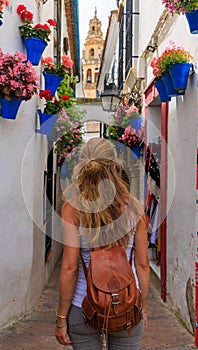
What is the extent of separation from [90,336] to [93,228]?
1.73 ft

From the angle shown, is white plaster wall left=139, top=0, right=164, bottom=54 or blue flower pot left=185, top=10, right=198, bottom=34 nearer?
blue flower pot left=185, top=10, right=198, bottom=34

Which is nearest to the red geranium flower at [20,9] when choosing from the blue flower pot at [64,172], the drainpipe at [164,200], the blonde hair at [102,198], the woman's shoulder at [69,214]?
the drainpipe at [164,200]

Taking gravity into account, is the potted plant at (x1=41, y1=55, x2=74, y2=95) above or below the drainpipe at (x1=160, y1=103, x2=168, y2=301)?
above

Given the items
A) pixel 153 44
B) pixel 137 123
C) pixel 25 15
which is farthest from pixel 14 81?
pixel 137 123

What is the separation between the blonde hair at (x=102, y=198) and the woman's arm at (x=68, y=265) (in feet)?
0.15

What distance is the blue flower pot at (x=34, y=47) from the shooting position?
529cm

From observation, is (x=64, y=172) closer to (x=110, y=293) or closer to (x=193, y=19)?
(x=193, y=19)

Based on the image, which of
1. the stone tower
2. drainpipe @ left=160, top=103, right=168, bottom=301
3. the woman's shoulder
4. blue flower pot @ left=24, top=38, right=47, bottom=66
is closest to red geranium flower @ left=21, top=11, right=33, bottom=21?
blue flower pot @ left=24, top=38, right=47, bottom=66

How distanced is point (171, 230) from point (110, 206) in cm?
365

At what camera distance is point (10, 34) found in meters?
4.92

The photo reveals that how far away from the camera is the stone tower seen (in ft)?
161

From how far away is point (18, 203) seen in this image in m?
5.27

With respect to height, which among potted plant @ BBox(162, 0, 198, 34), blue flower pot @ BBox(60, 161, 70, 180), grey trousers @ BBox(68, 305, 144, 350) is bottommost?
blue flower pot @ BBox(60, 161, 70, 180)

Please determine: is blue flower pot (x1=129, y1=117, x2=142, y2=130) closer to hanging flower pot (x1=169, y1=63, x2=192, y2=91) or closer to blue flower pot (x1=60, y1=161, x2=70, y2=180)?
blue flower pot (x1=60, y1=161, x2=70, y2=180)
